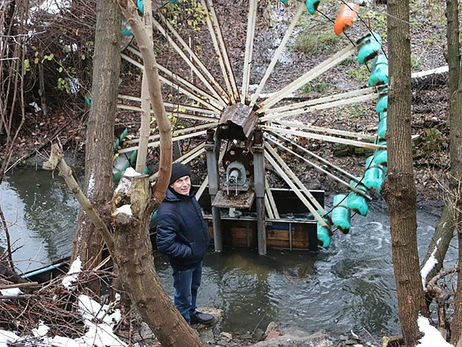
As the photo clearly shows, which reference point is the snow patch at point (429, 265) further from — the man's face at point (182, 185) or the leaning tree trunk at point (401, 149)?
the man's face at point (182, 185)

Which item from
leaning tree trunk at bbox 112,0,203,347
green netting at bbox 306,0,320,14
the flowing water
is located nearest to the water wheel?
green netting at bbox 306,0,320,14

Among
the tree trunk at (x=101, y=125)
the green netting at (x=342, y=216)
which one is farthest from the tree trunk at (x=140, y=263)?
the green netting at (x=342, y=216)

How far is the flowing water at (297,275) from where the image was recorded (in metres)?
6.39

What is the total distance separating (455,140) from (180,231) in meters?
2.62

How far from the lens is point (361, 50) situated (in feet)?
22.9

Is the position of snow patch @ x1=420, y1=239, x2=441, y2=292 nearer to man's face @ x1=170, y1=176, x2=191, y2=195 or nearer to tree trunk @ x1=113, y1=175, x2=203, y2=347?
man's face @ x1=170, y1=176, x2=191, y2=195

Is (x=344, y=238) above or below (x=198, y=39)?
below

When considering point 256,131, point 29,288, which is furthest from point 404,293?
point 256,131

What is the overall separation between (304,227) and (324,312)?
65.5 inches

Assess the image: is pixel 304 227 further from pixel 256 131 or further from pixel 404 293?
pixel 404 293

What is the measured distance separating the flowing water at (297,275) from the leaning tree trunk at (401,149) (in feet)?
7.27

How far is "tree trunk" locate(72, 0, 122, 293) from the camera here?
5188 millimetres

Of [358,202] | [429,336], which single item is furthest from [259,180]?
[429,336]

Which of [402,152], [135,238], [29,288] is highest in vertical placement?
[402,152]
